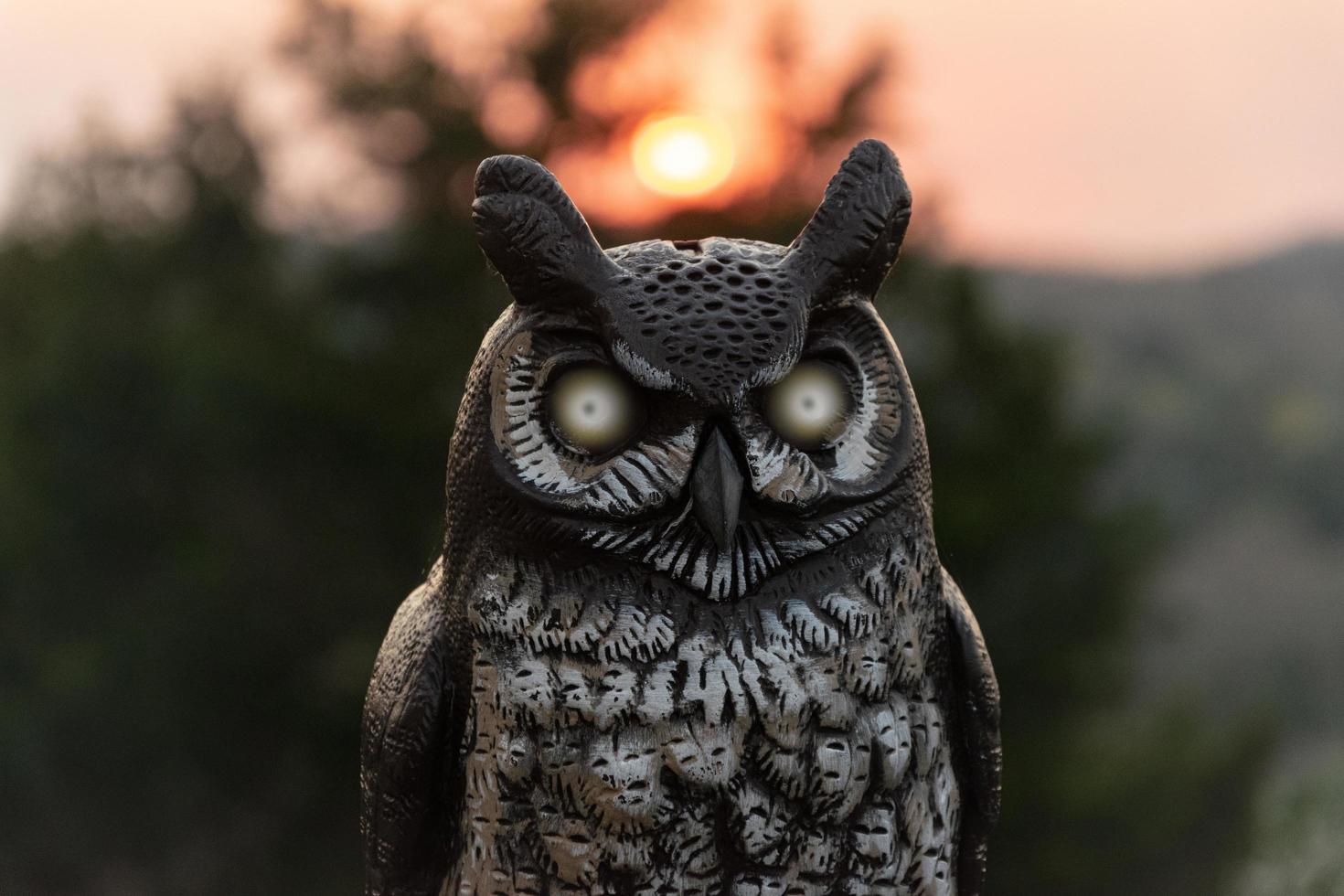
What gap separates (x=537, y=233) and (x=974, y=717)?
0.85 m

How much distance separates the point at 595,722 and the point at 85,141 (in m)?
9.50

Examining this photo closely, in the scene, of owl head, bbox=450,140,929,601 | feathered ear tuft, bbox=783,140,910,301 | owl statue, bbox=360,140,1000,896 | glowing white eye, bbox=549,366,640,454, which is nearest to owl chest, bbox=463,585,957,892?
owl statue, bbox=360,140,1000,896

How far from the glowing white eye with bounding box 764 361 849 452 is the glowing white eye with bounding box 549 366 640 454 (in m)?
0.16

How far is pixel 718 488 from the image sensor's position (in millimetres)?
1473

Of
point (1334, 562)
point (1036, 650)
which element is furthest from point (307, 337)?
point (1334, 562)

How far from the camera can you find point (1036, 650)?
21.2 ft

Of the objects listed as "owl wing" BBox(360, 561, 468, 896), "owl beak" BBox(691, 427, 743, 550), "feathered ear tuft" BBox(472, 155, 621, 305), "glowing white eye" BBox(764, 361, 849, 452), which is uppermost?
"feathered ear tuft" BBox(472, 155, 621, 305)

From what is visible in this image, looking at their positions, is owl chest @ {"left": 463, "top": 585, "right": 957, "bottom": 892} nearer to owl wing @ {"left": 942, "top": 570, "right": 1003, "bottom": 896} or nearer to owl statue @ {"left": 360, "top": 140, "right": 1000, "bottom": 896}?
owl statue @ {"left": 360, "top": 140, "right": 1000, "bottom": 896}

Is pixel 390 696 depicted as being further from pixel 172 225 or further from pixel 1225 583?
pixel 1225 583

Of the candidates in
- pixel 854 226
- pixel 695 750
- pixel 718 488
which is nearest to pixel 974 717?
pixel 695 750

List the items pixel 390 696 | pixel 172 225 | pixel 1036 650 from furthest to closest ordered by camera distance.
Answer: pixel 172 225, pixel 1036 650, pixel 390 696

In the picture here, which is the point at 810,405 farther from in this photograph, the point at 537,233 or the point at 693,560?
the point at 537,233

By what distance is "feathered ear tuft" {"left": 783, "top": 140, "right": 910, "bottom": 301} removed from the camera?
1.57 m

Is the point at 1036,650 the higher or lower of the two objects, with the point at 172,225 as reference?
lower
